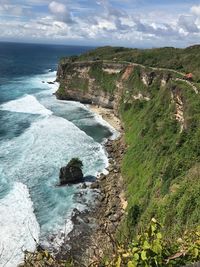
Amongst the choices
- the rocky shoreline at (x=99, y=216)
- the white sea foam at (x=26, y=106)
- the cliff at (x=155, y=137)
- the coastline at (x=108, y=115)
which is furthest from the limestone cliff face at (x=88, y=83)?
the rocky shoreline at (x=99, y=216)

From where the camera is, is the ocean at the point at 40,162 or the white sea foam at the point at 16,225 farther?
the ocean at the point at 40,162

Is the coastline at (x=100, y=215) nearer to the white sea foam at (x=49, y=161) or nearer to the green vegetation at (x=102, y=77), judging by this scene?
the white sea foam at (x=49, y=161)

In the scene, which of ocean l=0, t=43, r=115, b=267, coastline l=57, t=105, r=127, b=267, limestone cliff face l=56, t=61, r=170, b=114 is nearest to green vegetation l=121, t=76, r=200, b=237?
coastline l=57, t=105, r=127, b=267

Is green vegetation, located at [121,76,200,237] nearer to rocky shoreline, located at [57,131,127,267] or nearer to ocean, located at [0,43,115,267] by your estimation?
rocky shoreline, located at [57,131,127,267]

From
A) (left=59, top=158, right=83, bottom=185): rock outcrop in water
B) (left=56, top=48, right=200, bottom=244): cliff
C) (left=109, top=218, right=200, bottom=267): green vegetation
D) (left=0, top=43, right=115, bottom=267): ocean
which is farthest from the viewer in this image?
(left=59, top=158, right=83, bottom=185): rock outcrop in water

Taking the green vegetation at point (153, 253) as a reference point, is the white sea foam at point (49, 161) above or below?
below

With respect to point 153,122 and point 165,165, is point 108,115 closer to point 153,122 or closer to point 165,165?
point 153,122
